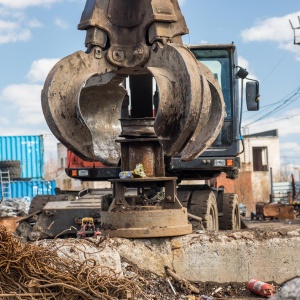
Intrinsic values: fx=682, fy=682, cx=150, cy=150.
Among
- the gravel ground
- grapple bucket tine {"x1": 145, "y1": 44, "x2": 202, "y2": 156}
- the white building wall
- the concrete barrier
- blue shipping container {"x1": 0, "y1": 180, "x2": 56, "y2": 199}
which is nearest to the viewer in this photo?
grapple bucket tine {"x1": 145, "y1": 44, "x2": 202, "y2": 156}

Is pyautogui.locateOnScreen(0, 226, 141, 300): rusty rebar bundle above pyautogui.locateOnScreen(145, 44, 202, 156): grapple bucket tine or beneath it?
beneath

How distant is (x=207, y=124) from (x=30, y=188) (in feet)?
76.9

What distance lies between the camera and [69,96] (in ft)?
20.6

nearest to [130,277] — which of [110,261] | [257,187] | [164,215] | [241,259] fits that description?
[110,261]

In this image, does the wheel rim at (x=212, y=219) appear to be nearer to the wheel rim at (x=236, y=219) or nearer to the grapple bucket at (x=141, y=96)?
the wheel rim at (x=236, y=219)

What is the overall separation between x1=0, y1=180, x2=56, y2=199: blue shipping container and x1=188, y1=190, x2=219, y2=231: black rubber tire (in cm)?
1897

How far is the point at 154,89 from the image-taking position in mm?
7375

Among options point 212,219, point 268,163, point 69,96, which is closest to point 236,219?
point 212,219

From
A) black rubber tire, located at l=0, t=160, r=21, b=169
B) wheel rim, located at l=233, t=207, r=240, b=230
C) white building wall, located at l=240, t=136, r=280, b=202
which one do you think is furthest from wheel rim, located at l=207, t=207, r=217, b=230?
white building wall, located at l=240, t=136, r=280, b=202

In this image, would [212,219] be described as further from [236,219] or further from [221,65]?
[221,65]

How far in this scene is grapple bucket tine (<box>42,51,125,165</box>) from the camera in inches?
244

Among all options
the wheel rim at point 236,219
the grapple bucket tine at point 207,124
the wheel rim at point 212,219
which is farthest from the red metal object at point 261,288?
the wheel rim at point 236,219

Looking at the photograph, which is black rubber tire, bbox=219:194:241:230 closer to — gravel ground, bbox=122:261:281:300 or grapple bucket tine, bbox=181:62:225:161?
gravel ground, bbox=122:261:281:300

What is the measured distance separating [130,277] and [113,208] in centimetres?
99
